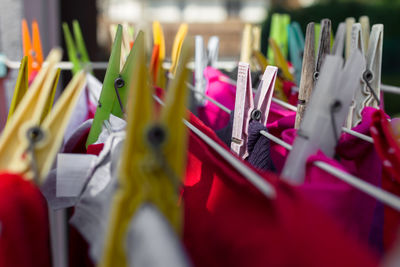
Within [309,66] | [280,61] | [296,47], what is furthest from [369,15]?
[309,66]

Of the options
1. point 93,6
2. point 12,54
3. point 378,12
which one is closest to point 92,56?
point 93,6

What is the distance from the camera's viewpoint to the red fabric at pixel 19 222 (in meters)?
0.45

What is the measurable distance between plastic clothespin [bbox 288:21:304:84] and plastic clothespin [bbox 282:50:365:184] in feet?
2.66

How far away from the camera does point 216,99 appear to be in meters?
1.13

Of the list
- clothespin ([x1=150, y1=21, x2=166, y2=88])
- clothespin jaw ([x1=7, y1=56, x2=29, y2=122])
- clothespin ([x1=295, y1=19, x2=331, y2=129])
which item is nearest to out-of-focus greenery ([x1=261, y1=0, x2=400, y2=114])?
clothespin ([x1=150, y1=21, x2=166, y2=88])

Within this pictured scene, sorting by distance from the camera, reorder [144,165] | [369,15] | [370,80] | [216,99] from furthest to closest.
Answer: [369,15], [216,99], [370,80], [144,165]

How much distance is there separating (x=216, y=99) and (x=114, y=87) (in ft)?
1.37

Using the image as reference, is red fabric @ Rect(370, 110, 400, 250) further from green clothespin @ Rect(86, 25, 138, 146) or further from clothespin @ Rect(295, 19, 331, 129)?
green clothespin @ Rect(86, 25, 138, 146)

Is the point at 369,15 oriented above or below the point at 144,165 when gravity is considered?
above

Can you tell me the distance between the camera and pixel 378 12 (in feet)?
15.5

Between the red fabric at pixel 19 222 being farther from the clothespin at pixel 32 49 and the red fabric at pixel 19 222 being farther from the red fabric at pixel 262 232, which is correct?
the clothespin at pixel 32 49

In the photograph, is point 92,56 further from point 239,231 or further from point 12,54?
point 239,231

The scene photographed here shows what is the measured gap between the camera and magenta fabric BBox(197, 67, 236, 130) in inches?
44.7

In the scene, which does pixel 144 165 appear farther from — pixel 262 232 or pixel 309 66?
pixel 309 66
